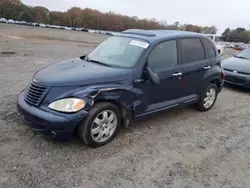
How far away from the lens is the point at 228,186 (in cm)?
319

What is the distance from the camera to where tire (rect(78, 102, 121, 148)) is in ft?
11.6

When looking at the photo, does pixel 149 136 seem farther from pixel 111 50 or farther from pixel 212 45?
pixel 212 45

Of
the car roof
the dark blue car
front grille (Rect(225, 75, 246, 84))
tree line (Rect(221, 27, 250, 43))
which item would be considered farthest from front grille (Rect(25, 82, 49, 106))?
tree line (Rect(221, 27, 250, 43))

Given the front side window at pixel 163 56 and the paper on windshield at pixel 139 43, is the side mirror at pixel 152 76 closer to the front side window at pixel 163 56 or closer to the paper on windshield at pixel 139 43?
the front side window at pixel 163 56

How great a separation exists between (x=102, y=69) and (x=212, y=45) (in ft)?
9.89

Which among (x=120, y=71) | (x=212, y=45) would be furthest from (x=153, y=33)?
(x=212, y=45)

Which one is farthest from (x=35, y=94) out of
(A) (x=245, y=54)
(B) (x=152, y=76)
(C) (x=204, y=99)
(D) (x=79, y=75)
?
(A) (x=245, y=54)

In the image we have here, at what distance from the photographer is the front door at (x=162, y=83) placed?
4.25 metres

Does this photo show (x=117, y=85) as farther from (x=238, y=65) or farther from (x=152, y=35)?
(x=238, y=65)

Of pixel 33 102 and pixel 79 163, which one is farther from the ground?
pixel 33 102

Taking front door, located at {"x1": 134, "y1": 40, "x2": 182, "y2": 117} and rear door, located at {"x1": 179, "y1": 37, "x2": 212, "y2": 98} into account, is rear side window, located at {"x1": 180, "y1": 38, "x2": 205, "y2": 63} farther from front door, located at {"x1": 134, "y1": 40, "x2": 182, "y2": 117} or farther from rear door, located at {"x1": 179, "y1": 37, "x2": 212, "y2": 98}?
front door, located at {"x1": 134, "y1": 40, "x2": 182, "y2": 117}

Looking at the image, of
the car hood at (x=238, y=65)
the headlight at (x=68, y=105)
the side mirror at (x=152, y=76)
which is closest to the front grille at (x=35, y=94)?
the headlight at (x=68, y=105)

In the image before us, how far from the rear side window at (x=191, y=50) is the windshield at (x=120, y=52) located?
3.17ft

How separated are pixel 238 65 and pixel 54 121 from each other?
23.1 ft
